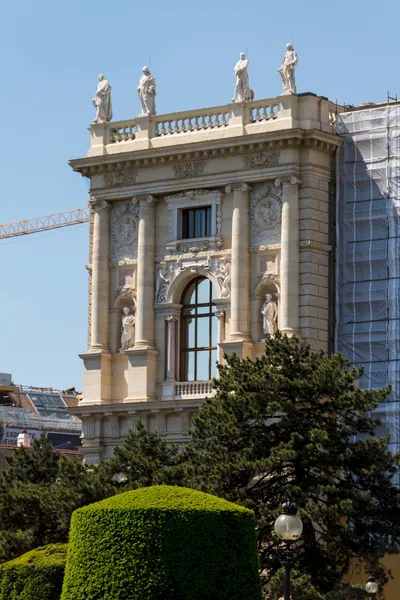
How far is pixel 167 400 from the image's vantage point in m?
58.0

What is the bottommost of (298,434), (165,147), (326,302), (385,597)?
(385,597)

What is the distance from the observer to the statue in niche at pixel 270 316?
56562 millimetres

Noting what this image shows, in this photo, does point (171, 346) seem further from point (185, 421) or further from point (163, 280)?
point (185, 421)

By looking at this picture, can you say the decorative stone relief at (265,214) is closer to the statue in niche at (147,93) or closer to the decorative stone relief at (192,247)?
the decorative stone relief at (192,247)

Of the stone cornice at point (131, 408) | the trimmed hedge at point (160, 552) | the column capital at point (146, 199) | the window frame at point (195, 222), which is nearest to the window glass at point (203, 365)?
the stone cornice at point (131, 408)

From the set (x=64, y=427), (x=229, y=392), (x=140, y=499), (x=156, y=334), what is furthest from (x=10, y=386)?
(x=140, y=499)

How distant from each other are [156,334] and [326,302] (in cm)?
579

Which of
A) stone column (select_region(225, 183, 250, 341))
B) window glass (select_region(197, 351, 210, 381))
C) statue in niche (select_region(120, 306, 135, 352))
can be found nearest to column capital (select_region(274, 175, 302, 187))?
stone column (select_region(225, 183, 250, 341))

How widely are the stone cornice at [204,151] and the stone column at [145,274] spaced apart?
1.25 meters

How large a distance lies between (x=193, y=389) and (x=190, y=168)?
22.5 feet

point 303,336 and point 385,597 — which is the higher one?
point 303,336

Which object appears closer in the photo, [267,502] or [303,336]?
[267,502]

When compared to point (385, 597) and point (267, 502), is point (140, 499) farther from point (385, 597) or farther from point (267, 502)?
point (385, 597)

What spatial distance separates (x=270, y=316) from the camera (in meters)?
56.6
